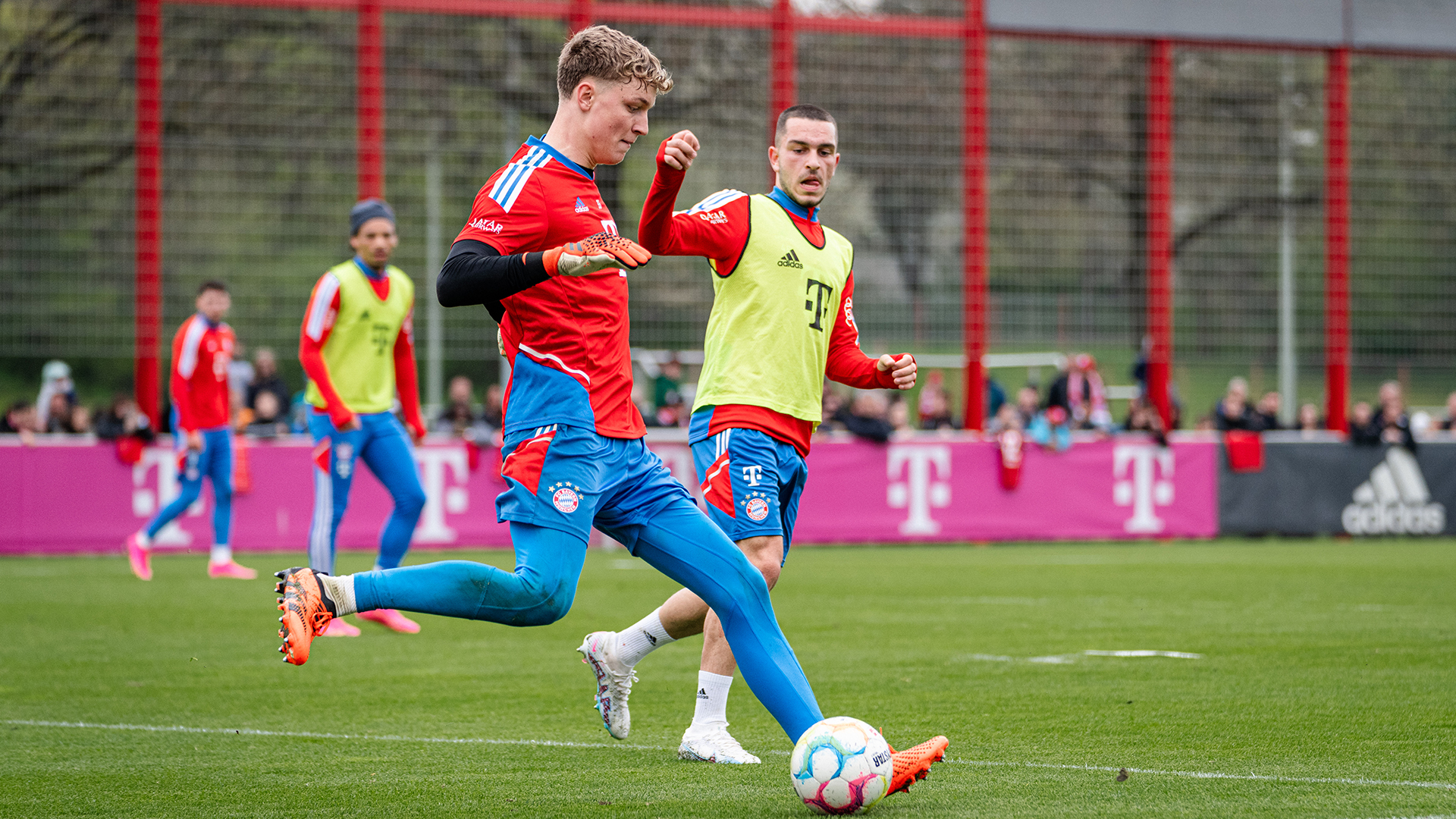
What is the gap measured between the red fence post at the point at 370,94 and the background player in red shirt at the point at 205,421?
213 inches

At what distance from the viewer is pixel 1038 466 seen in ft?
60.7

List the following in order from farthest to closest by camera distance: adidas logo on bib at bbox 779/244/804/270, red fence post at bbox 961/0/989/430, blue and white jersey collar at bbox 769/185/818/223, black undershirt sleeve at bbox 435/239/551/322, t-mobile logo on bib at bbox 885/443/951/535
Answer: red fence post at bbox 961/0/989/430 → t-mobile logo on bib at bbox 885/443/951/535 → blue and white jersey collar at bbox 769/185/818/223 → adidas logo on bib at bbox 779/244/804/270 → black undershirt sleeve at bbox 435/239/551/322

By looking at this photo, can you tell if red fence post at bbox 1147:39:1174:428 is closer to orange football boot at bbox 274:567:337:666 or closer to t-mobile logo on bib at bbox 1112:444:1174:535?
t-mobile logo on bib at bbox 1112:444:1174:535

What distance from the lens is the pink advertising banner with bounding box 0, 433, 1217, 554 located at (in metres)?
16.4

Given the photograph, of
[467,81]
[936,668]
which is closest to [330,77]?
[467,81]

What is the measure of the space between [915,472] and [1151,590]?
6.18 metres

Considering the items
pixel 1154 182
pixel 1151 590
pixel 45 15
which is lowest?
pixel 1151 590

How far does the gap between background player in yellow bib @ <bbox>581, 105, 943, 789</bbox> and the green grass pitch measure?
0.40 m

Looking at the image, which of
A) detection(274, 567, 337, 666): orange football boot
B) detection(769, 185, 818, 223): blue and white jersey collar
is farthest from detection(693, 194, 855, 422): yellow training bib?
detection(274, 567, 337, 666): orange football boot

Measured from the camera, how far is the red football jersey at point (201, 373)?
12719mm

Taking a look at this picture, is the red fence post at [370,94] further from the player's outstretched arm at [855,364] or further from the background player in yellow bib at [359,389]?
the player's outstretched arm at [855,364]

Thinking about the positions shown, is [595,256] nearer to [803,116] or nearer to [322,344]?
[803,116]

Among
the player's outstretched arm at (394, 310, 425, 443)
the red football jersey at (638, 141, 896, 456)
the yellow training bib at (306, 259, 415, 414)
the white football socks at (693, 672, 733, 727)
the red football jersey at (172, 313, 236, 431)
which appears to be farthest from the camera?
the red football jersey at (172, 313, 236, 431)

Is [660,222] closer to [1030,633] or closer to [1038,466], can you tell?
[1030,633]
